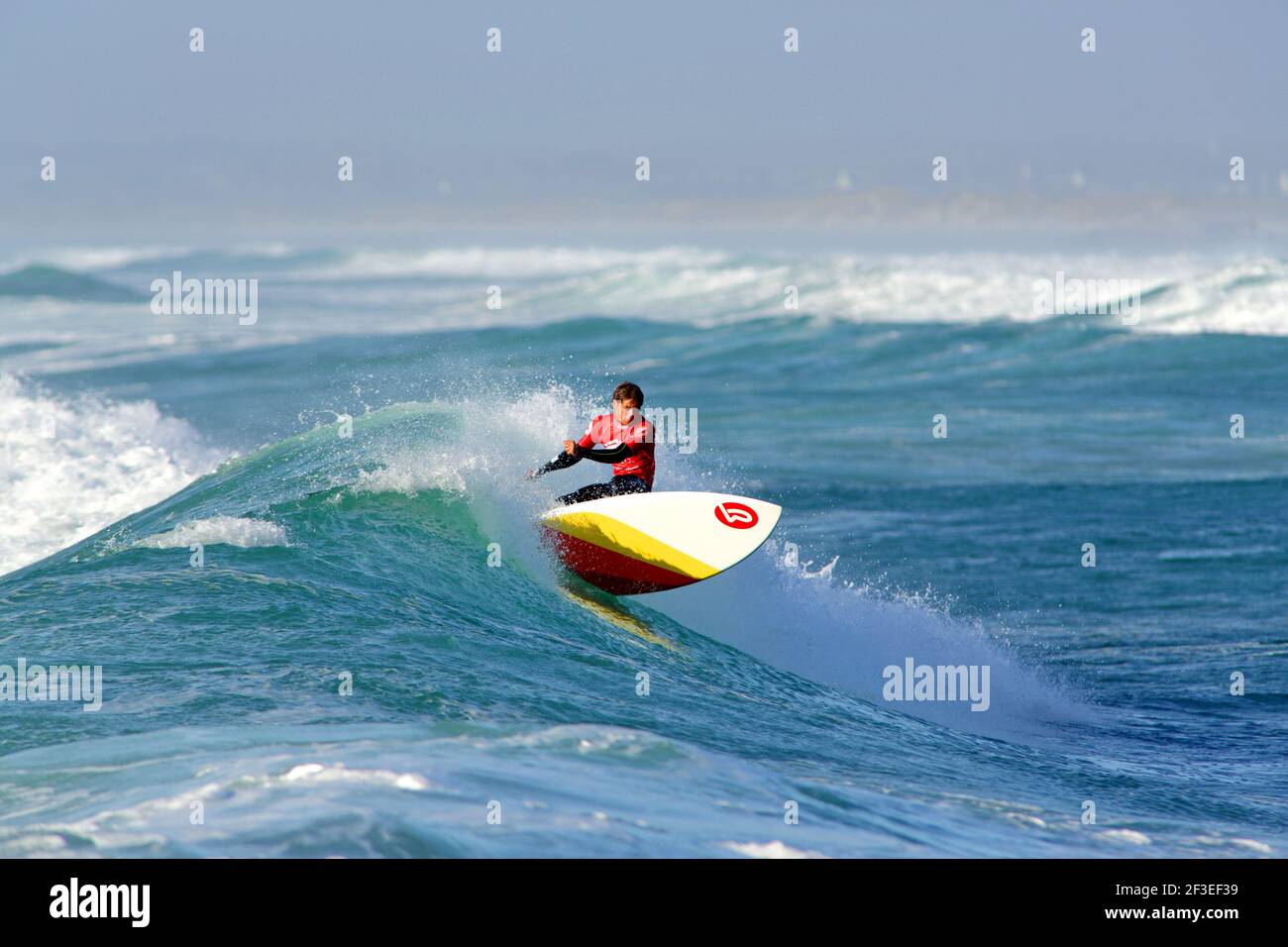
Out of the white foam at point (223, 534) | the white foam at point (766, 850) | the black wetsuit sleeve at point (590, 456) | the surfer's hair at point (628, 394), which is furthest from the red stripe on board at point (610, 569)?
the white foam at point (766, 850)

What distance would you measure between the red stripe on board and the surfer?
1.39 feet

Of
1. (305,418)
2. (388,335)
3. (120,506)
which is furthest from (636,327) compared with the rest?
(120,506)

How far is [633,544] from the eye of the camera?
10.3 meters

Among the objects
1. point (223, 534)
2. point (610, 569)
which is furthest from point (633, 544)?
point (223, 534)

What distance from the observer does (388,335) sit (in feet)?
126

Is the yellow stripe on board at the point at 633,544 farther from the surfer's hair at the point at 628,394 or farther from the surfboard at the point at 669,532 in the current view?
the surfer's hair at the point at 628,394

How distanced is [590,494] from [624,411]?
2.90 ft

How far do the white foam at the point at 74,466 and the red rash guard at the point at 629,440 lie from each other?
263 inches

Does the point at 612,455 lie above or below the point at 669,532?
above

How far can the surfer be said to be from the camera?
9828 millimetres

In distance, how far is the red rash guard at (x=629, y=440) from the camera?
9.98m

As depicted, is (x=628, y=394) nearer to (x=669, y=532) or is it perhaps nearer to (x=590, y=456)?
(x=590, y=456)
